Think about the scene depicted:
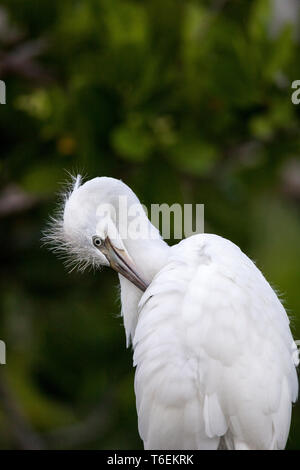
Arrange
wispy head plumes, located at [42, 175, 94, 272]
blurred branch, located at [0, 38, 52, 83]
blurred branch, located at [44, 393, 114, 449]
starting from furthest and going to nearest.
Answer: blurred branch, located at [44, 393, 114, 449] < blurred branch, located at [0, 38, 52, 83] < wispy head plumes, located at [42, 175, 94, 272]

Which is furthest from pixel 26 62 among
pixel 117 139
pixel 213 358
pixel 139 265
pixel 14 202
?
pixel 213 358

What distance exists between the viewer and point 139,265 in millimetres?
2975

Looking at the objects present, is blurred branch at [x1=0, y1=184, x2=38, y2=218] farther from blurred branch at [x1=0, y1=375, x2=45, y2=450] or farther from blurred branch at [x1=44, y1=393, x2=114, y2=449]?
blurred branch at [x1=44, y1=393, x2=114, y2=449]

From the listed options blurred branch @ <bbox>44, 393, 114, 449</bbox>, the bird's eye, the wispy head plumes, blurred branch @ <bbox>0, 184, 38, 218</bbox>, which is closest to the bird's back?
the bird's eye

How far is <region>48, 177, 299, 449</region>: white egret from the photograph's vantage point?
262 cm

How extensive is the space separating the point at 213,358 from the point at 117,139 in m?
1.26

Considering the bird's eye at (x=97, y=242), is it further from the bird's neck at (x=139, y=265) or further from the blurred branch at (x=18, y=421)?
the blurred branch at (x=18, y=421)

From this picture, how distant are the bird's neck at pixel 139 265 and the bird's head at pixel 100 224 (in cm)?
2

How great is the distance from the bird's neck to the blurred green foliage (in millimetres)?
690

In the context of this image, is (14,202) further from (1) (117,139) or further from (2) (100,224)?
(2) (100,224)
